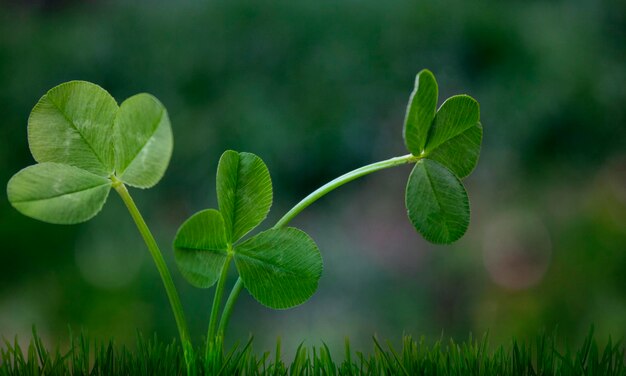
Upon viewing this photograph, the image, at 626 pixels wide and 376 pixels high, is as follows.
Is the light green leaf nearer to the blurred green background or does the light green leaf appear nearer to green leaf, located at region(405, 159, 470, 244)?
green leaf, located at region(405, 159, 470, 244)

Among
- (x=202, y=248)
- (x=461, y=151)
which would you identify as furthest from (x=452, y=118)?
(x=202, y=248)

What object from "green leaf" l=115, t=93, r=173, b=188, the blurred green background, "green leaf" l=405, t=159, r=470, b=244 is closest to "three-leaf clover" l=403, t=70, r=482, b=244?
"green leaf" l=405, t=159, r=470, b=244

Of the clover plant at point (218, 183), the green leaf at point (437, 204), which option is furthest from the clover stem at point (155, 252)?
the green leaf at point (437, 204)

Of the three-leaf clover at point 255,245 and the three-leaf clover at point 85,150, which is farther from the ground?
the three-leaf clover at point 85,150

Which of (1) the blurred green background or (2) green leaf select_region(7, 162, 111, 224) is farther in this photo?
(1) the blurred green background

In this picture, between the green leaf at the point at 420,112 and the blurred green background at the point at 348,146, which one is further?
the blurred green background at the point at 348,146

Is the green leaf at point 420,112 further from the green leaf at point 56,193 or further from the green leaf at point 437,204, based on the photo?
the green leaf at point 56,193

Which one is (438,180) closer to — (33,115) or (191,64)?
(33,115)
